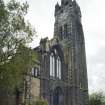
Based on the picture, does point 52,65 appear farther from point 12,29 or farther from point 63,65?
point 12,29

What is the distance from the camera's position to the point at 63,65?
172 feet

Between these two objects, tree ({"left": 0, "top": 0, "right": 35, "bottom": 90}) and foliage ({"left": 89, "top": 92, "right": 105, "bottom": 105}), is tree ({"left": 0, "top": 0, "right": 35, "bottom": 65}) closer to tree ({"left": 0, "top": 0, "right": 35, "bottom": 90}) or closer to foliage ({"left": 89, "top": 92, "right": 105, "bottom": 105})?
tree ({"left": 0, "top": 0, "right": 35, "bottom": 90})

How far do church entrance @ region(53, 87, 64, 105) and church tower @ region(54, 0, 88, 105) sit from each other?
5.74 ft

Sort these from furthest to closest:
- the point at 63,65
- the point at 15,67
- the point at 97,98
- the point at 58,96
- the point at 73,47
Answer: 1. the point at 73,47
2. the point at 97,98
3. the point at 63,65
4. the point at 58,96
5. the point at 15,67

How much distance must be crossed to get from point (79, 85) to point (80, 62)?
5.88m

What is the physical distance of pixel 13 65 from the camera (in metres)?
19.7

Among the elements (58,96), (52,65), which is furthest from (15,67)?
(58,96)

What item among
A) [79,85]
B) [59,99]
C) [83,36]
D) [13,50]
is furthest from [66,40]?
[13,50]

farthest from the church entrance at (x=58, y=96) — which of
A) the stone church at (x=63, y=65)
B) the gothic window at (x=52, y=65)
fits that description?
the gothic window at (x=52, y=65)

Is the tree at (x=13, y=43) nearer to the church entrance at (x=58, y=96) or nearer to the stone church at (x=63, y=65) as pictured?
the stone church at (x=63, y=65)

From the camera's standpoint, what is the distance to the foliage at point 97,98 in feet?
173

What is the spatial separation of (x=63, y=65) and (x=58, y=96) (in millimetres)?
7434

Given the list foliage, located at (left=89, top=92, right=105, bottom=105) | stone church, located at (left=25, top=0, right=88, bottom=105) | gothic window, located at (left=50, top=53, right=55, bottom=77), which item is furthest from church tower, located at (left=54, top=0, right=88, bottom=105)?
gothic window, located at (left=50, top=53, right=55, bottom=77)

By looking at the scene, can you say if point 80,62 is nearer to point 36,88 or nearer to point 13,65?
point 36,88
